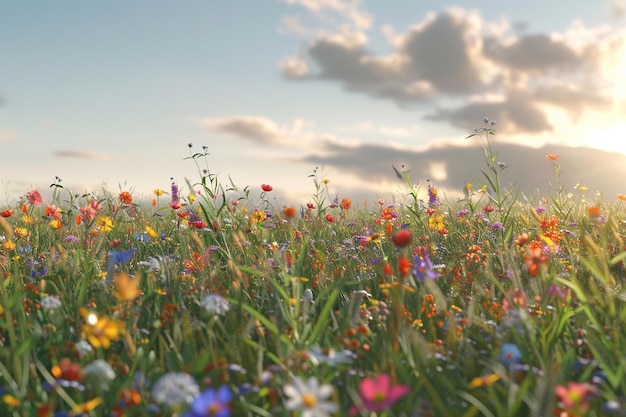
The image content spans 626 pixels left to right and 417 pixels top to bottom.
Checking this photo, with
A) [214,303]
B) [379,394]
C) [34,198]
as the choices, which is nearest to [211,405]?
[379,394]

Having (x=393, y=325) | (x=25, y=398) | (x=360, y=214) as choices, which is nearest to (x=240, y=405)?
(x=393, y=325)

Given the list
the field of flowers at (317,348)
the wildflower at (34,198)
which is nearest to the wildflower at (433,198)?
the field of flowers at (317,348)

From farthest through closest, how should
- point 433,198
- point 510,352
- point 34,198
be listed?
point 433,198
point 34,198
point 510,352

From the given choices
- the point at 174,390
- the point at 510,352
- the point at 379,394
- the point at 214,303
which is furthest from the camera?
the point at 214,303

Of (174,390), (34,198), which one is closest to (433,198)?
(34,198)

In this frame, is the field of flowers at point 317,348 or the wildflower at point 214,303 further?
the wildflower at point 214,303

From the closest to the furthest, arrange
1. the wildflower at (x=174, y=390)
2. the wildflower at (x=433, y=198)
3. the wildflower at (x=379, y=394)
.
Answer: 1. the wildflower at (x=379, y=394)
2. the wildflower at (x=174, y=390)
3. the wildflower at (x=433, y=198)

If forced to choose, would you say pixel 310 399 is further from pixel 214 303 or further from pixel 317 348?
pixel 214 303

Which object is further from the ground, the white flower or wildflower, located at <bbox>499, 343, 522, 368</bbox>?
the white flower

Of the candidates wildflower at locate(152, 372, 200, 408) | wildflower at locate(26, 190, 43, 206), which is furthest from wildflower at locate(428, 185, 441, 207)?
wildflower at locate(152, 372, 200, 408)

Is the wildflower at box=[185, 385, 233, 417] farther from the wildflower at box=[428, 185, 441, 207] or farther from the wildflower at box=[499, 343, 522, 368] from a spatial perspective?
the wildflower at box=[428, 185, 441, 207]

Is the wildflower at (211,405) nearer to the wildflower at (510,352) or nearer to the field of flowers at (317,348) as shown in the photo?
the field of flowers at (317,348)

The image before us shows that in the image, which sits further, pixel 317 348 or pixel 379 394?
pixel 317 348

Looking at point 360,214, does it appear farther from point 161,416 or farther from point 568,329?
point 161,416
